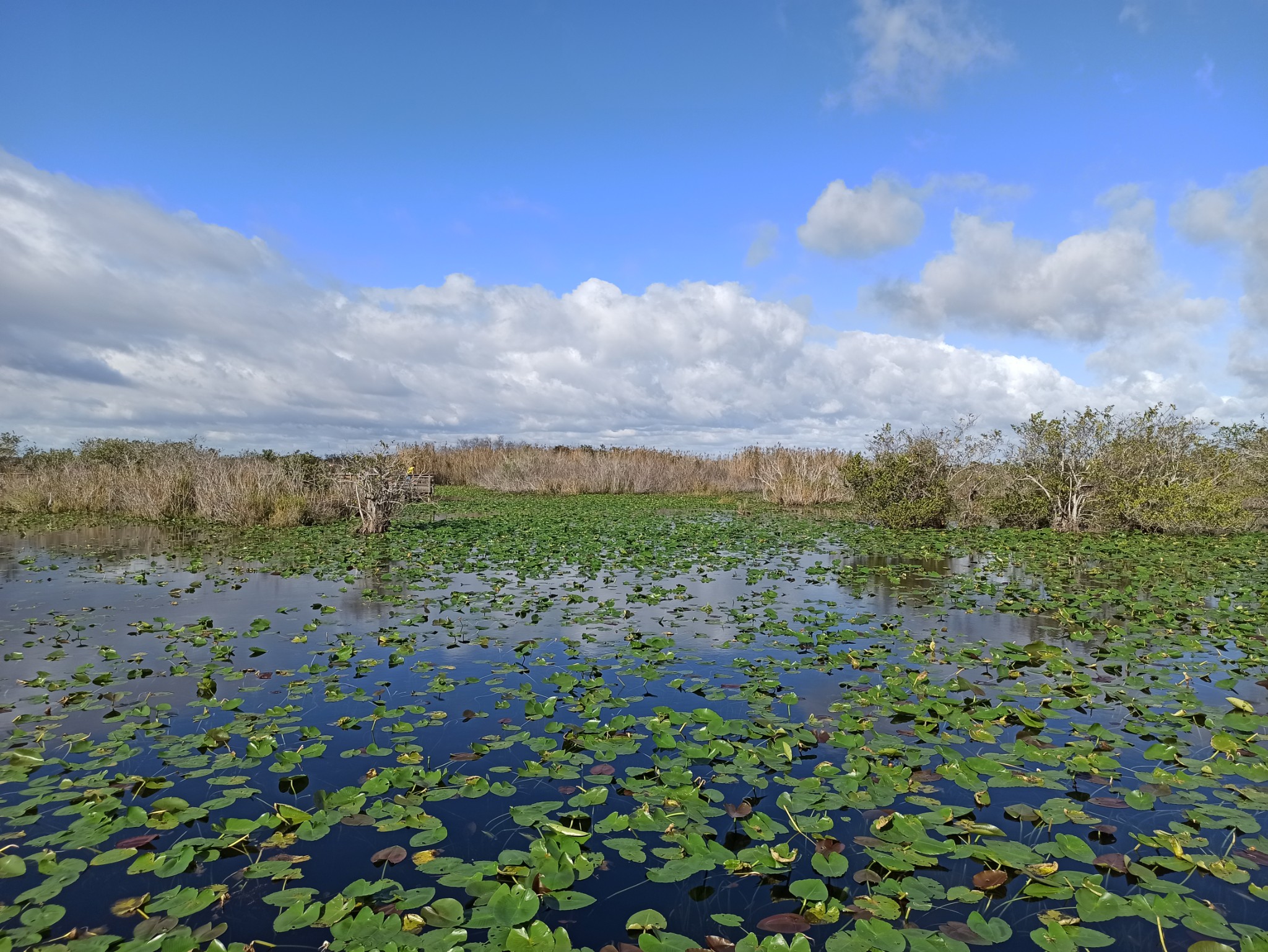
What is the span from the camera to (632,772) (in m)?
3.66

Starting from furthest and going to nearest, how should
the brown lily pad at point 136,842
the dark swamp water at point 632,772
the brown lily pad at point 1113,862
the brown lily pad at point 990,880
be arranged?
1. the brown lily pad at point 136,842
2. the brown lily pad at point 1113,862
3. the brown lily pad at point 990,880
4. the dark swamp water at point 632,772

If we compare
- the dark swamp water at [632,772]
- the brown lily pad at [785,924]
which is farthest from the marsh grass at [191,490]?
the brown lily pad at [785,924]

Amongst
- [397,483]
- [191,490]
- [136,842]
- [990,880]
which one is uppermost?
[397,483]

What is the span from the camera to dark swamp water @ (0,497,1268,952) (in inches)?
99.6

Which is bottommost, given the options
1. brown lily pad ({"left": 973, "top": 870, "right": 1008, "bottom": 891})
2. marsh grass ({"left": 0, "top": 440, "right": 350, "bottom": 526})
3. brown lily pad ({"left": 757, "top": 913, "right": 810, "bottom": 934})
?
brown lily pad ({"left": 757, "top": 913, "right": 810, "bottom": 934})

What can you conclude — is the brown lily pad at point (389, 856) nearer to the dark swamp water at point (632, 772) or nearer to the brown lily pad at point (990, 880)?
the dark swamp water at point (632, 772)

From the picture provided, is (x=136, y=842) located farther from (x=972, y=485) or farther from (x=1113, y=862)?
(x=972, y=485)

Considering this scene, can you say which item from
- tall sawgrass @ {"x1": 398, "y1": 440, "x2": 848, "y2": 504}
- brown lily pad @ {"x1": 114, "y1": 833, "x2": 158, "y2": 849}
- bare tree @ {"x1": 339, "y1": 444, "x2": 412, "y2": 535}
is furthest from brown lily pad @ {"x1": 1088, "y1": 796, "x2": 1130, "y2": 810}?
tall sawgrass @ {"x1": 398, "y1": 440, "x2": 848, "y2": 504}

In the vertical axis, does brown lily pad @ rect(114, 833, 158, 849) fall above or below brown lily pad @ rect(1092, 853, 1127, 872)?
below

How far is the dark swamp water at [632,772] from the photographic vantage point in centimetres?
253

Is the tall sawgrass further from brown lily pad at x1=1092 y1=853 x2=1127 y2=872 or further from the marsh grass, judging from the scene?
brown lily pad at x1=1092 y1=853 x2=1127 y2=872

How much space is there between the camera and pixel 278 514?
1623cm

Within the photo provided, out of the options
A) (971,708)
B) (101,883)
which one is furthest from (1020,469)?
(101,883)

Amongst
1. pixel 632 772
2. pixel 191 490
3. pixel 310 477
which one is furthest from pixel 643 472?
pixel 632 772
